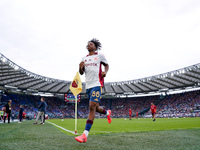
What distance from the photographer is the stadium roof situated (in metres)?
31.1

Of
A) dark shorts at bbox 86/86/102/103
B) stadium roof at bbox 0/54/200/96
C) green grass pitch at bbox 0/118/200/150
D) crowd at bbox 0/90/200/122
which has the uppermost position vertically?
stadium roof at bbox 0/54/200/96

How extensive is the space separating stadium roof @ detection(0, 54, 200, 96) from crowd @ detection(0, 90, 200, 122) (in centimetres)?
298

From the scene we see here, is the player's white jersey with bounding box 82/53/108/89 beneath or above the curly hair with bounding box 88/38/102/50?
beneath

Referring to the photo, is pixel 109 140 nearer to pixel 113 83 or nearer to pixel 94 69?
pixel 94 69

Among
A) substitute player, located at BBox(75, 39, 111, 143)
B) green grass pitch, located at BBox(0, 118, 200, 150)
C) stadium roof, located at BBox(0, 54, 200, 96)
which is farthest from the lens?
stadium roof, located at BBox(0, 54, 200, 96)

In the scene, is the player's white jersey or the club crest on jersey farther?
the club crest on jersey

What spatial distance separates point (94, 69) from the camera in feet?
11.5

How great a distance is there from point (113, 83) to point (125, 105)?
998cm

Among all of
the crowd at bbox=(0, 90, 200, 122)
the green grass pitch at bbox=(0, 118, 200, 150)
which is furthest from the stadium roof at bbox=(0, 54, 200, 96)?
the green grass pitch at bbox=(0, 118, 200, 150)

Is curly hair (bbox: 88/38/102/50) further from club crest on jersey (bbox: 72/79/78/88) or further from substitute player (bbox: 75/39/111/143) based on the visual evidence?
club crest on jersey (bbox: 72/79/78/88)

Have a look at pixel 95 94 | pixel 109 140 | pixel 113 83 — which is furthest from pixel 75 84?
pixel 113 83

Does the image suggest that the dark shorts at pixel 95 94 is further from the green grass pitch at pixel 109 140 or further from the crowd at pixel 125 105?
the crowd at pixel 125 105

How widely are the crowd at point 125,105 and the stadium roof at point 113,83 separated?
9.78ft

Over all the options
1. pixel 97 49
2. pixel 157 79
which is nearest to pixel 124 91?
pixel 157 79
